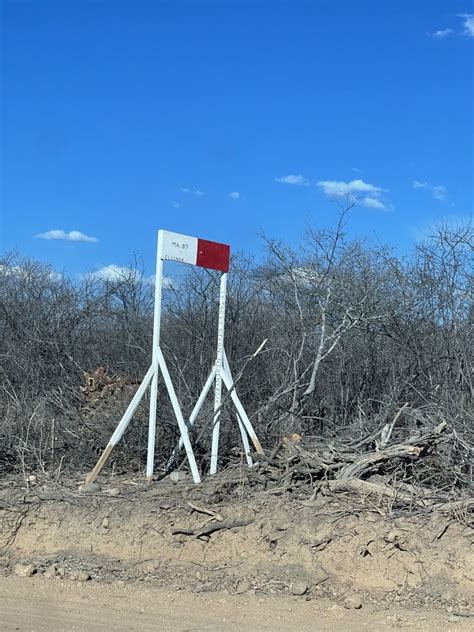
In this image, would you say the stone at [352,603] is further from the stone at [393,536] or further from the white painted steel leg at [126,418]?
the white painted steel leg at [126,418]

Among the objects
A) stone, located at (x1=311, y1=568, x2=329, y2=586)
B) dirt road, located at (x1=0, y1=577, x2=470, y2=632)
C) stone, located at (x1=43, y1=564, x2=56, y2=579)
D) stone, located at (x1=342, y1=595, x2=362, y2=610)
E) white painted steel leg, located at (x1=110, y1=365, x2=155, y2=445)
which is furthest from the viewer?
white painted steel leg, located at (x1=110, y1=365, x2=155, y2=445)

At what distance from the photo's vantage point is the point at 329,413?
869cm

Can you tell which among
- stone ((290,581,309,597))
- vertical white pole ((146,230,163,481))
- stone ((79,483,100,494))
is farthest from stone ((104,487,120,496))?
stone ((290,581,309,597))

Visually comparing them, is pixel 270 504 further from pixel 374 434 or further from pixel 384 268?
pixel 384 268

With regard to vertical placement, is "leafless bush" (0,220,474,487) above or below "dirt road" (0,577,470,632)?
above

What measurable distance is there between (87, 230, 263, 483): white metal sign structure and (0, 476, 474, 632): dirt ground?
0.51 metres

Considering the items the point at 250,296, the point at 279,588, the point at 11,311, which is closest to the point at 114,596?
the point at 279,588

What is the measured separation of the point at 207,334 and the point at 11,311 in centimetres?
396

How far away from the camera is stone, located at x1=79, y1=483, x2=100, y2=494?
622cm

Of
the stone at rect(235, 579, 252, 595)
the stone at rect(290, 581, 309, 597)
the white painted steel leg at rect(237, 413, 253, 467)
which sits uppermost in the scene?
the white painted steel leg at rect(237, 413, 253, 467)

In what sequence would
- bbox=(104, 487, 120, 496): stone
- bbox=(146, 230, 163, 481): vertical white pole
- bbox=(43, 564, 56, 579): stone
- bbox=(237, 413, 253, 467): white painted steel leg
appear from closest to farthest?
bbox=(43, 564, 56, 579): stone
bbox=(104, 487, 120, 496): stone
bbox=(146, 230, 163, 481): vertical white pole
bbox=(237, 413, 253, 467): white painted steel leg

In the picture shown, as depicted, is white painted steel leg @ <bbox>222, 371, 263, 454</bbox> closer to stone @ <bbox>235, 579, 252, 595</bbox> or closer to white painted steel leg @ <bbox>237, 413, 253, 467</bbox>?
white painted steel leg @ <bbox>237, 413, 253, 467</bbox>

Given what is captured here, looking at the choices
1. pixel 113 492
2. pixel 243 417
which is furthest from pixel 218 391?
pixel 113 492

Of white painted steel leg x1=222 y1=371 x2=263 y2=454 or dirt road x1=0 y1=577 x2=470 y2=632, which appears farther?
white painted steel leg x1=222 y1=371 x2=263 y2=454
